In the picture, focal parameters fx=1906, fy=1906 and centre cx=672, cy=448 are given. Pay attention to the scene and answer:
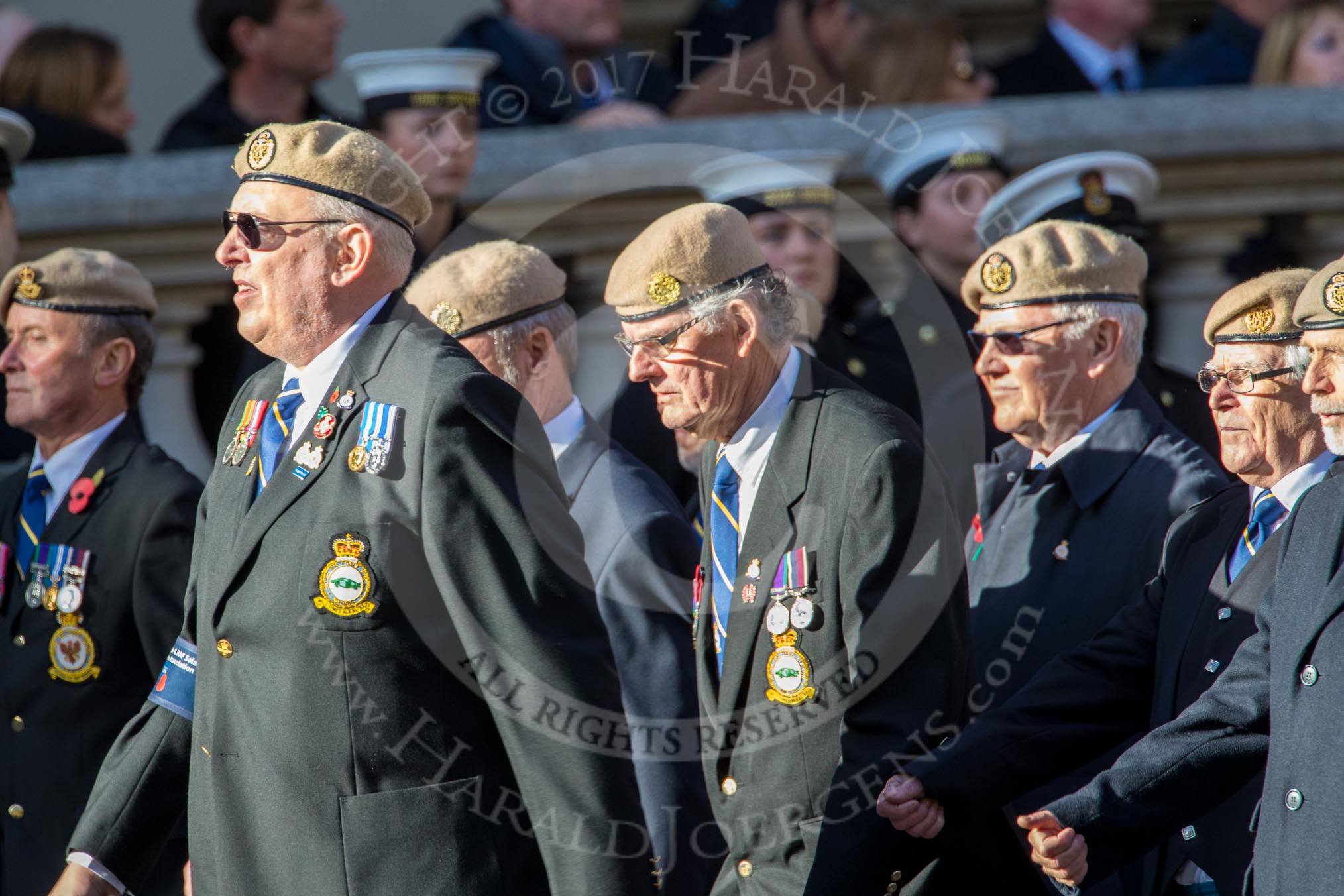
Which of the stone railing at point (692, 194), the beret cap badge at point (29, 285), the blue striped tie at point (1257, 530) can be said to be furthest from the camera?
the stone railing at point (692, 194)

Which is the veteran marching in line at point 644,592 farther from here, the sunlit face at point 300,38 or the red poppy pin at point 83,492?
the sunlit face at point 300,38

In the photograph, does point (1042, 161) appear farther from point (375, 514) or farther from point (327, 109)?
point (375, 514)

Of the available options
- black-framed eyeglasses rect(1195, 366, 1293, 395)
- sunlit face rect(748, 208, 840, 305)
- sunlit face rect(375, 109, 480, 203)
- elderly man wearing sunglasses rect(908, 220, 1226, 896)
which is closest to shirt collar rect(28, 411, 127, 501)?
sunlit face rect(375, 109, 480, 203)

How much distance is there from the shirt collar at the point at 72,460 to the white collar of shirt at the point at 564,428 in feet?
3.81

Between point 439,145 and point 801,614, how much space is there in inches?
99.6

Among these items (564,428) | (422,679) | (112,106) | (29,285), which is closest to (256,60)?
(112,106)

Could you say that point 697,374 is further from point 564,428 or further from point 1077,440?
point 1077,440

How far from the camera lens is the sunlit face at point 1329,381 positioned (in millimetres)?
3305

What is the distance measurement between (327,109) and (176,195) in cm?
168

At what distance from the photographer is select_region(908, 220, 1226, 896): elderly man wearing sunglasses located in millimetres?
4328

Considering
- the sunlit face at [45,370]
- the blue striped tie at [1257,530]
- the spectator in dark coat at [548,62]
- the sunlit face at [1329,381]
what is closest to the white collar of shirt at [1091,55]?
the spectator in dark coat at [548,62]

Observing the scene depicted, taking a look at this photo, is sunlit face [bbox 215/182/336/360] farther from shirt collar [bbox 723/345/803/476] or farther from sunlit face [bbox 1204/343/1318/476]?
sunlit face [bbox 1204/343/1318/476]

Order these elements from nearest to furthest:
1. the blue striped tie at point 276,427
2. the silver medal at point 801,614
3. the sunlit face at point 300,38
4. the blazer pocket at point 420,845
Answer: the blazer pocket at point 420,845 → the blue striped tie at point 276,427 → the silver medal at point 801,614 → the sunlit face at point 300,38

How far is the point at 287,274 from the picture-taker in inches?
139
